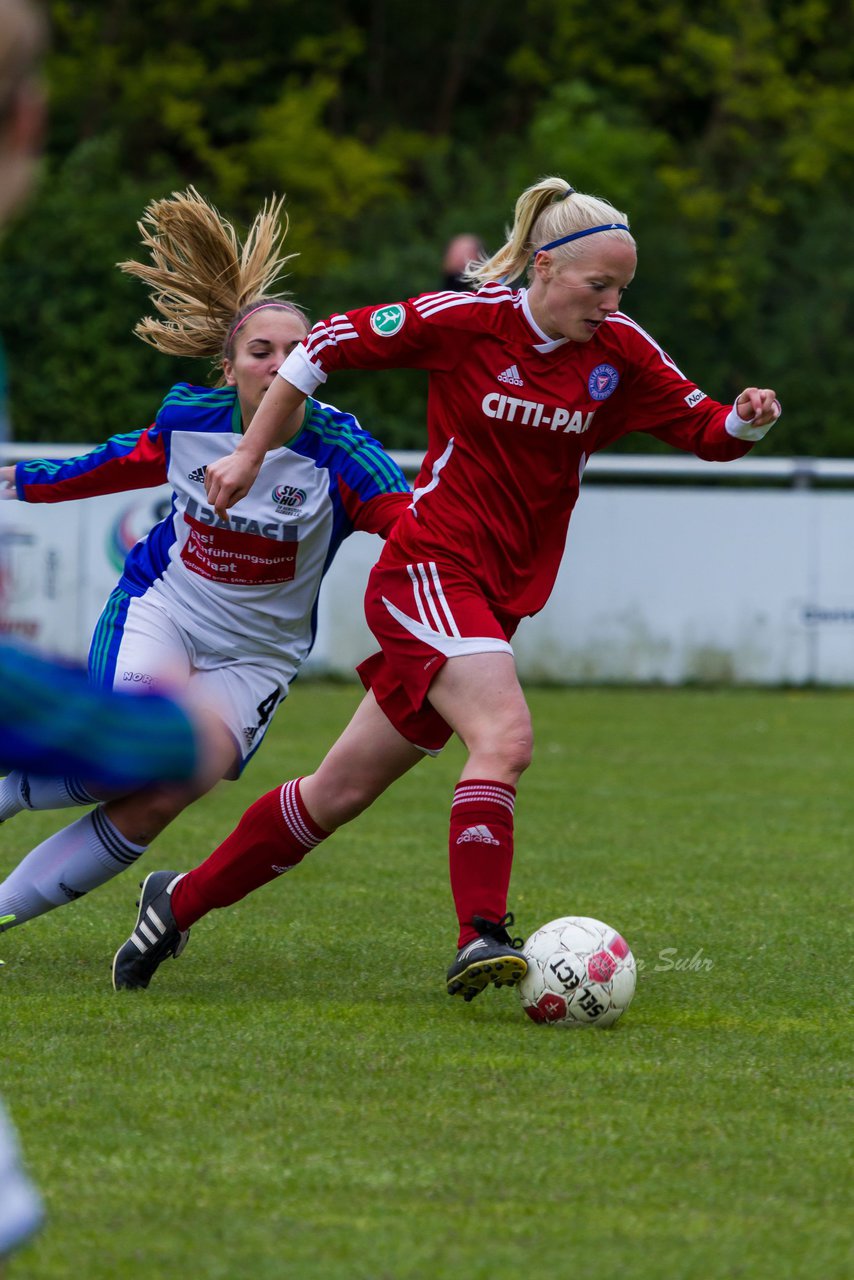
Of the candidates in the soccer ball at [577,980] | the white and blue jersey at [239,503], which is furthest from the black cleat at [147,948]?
the soccer ball at [577,980]

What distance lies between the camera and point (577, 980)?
14.9 ft

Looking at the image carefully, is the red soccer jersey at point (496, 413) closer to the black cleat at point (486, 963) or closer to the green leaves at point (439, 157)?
the black cleat at point (486, 963)

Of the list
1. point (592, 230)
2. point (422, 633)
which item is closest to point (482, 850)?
point (422, 633)

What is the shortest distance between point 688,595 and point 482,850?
1040 centimetres

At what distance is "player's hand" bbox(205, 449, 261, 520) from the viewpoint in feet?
14.9

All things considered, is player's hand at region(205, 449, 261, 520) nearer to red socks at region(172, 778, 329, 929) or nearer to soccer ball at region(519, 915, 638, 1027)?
red socks at region(172, 778, 329, 929)

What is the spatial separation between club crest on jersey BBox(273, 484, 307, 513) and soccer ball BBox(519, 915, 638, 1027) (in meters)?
1.35

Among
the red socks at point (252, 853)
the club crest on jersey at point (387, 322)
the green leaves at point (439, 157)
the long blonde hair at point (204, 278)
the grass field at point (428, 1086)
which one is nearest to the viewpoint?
the grass field at point (428, 1086)

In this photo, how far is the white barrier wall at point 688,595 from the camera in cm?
1469

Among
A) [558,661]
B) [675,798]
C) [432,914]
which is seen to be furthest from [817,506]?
[432,914]

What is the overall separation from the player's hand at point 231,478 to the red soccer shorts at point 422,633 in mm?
518

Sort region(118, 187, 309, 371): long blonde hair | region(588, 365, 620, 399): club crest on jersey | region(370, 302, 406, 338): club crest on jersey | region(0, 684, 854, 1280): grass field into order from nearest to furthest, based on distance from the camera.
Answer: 1. region(0, 684, 854, 1280): grass field
2. region(370, 302, 406, 338): club crest on jersey
3. region(588, 365, 620, 399): club crest on jersey
4. region(118, 187, 309, 371): long blonde hair

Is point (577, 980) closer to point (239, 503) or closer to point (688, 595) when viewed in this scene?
point (239, 503)

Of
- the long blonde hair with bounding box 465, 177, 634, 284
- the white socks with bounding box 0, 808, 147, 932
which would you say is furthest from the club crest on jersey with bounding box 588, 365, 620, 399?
the white socks with bounding box 0, 808, 147, 932
